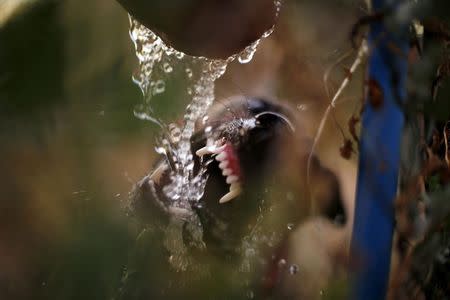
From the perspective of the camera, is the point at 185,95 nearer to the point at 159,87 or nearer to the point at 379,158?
the point at 159,87

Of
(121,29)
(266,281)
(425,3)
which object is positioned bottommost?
(266,281)

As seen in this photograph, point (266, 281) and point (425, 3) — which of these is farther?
point (266, 281)

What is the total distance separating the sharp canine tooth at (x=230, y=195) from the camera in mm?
832

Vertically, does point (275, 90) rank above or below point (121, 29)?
below

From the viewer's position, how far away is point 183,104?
2.70ft

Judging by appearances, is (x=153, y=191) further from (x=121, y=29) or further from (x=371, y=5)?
(x=371, y=5)

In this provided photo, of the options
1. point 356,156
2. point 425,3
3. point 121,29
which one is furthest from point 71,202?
point 425,3

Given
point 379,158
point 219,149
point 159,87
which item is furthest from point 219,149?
point 379,158

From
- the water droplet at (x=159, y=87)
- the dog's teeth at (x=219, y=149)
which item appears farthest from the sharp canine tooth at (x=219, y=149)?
the water droplet at (x=159, y=87)

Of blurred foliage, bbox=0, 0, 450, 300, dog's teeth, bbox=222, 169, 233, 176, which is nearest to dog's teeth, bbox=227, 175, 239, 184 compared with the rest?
dog's teeth, bbox=222, 169, 233, 176

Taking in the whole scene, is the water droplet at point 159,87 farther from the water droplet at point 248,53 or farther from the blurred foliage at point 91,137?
the water droplet at point 248,53

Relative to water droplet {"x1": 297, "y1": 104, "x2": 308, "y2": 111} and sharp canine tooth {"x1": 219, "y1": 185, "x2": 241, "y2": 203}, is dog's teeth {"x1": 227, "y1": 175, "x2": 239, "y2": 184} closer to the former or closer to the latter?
sharp canine tooth {"x1": 219, "y1": 185, "x2": 241, "y2": 203}

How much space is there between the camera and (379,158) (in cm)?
82

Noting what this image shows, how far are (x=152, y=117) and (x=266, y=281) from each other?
29 centimetres
